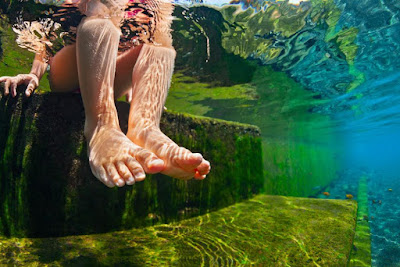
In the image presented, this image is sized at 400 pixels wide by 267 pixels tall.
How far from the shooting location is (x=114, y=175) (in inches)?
81.2

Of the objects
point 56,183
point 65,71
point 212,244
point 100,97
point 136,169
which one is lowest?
point 212,244

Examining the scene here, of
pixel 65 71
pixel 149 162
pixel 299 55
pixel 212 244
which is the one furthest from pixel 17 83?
pixel 299 55

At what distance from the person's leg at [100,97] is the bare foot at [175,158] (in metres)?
0.18

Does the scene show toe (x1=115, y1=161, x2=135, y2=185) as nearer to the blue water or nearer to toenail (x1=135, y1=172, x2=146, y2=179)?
toenail (x1=135, y1=172, x2=146, y2=179)

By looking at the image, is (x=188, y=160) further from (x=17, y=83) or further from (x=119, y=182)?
(x=17, y=83)

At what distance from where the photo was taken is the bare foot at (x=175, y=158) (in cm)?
209

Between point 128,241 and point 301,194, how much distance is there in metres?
16.1

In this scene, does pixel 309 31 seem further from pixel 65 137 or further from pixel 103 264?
pixel 103 264

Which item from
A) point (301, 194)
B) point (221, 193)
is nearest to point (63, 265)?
point (221, 193)

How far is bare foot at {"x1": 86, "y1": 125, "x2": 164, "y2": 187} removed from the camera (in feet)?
6.64

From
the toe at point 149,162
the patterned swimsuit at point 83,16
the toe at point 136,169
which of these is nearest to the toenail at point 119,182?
the toe at point 136,169

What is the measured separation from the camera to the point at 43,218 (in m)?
2.99

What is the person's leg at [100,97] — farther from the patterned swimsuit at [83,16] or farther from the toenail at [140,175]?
the patterned swimsuit at [83,16]

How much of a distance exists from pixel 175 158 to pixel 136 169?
367 mm
